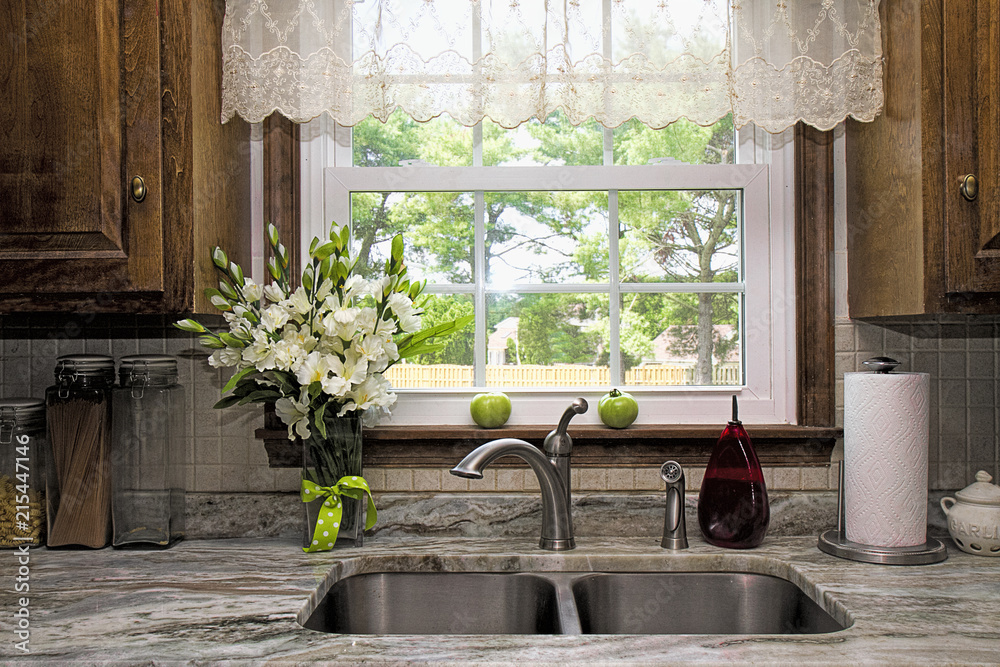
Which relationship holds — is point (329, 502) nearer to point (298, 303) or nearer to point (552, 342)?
point (298, 303)

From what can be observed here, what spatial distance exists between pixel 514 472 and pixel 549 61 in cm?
88

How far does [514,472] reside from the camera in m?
1.57

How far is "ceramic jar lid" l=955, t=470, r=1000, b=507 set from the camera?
1.35 m

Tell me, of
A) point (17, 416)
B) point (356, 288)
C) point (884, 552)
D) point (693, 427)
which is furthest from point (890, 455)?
point (17, 416)

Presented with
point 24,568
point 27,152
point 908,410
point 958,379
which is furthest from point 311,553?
point 958,379

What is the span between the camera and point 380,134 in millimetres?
1698

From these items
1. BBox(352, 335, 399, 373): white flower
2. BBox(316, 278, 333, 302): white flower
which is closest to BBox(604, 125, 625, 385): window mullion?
BBox(352, 335, 399, 373): white flower

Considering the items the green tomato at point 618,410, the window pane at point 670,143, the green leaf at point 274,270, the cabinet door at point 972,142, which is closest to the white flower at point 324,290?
the green leaf at point 274,270

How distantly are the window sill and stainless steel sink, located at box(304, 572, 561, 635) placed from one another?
270mm

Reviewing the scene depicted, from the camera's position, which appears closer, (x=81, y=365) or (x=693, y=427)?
(x=81, y=365)

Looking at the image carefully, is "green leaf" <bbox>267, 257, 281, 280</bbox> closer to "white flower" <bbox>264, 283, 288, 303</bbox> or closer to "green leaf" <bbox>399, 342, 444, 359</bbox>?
"white flower" <bbox>264, 283, 288, 303</bbox>

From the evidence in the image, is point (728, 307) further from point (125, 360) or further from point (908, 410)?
point (125, 360)

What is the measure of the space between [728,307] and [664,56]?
60cm

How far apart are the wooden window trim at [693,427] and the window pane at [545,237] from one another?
14.8 inches
